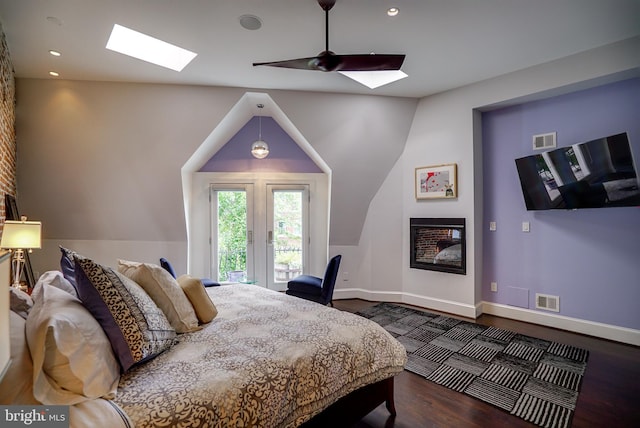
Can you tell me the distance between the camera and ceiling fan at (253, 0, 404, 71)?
238cm

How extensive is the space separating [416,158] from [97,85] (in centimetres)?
438

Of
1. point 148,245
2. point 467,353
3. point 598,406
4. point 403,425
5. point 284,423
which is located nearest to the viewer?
point 284,423

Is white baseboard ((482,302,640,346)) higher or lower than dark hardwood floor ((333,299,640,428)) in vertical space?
higher

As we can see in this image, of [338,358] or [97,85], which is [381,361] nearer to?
[338,358]

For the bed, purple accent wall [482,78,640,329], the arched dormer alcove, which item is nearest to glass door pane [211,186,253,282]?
the arched dormer alcove

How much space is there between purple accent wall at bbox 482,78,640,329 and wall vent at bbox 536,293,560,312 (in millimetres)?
49

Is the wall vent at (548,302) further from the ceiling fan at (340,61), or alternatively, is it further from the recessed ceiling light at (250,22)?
the recessed ceiling light at (250,22)

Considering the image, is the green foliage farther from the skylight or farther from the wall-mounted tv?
the wall-mounted tv

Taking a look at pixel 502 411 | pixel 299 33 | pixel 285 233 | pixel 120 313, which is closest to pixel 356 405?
pixel 502 411

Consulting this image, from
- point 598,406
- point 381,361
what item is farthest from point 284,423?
point 598,406

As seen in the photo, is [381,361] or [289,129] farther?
[289,129]

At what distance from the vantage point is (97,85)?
149 inches

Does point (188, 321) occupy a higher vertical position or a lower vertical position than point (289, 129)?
lower

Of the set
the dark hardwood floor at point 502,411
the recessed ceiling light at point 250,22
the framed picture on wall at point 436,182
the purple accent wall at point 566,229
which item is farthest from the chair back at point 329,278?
the recessed ceiling light at point 250,22
